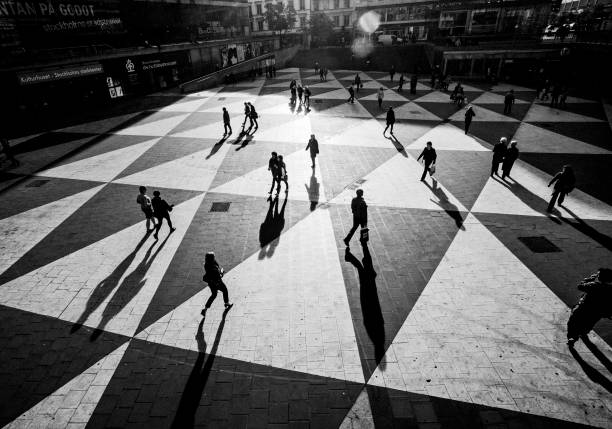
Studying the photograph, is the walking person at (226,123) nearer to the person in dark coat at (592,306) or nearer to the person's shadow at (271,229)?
the person's shadow at (271,229)

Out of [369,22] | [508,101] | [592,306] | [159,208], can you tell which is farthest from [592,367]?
[369,22]

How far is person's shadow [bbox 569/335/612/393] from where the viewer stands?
16.4 feet

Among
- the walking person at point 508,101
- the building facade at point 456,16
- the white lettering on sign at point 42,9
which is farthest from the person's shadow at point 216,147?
the building facade at point 456,16

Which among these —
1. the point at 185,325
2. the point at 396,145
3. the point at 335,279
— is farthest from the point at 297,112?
the point at 185,325

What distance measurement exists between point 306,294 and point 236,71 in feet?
115

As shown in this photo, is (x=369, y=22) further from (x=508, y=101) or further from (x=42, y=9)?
(x=42, y=9)

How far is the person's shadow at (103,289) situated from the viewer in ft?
21.4

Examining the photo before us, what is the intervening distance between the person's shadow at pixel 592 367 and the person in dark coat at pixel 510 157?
723 centimetres

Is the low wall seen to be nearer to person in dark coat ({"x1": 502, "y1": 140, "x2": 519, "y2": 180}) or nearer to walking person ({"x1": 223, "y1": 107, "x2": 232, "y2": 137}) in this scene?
walking person ({"x1": 223, "y1": 107, "x2": 232, "y2": 137})

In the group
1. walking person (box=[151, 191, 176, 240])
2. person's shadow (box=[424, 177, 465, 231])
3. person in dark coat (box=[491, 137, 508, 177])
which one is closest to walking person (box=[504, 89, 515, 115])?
person in dark coat (box=[491, 137, 508, 177])

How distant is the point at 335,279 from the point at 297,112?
52.8ft

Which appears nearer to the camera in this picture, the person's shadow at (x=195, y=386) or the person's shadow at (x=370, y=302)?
the person's shadow at (x=195, y=386)

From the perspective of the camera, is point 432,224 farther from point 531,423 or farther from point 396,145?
point 396,145

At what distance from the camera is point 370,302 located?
6648 mm
